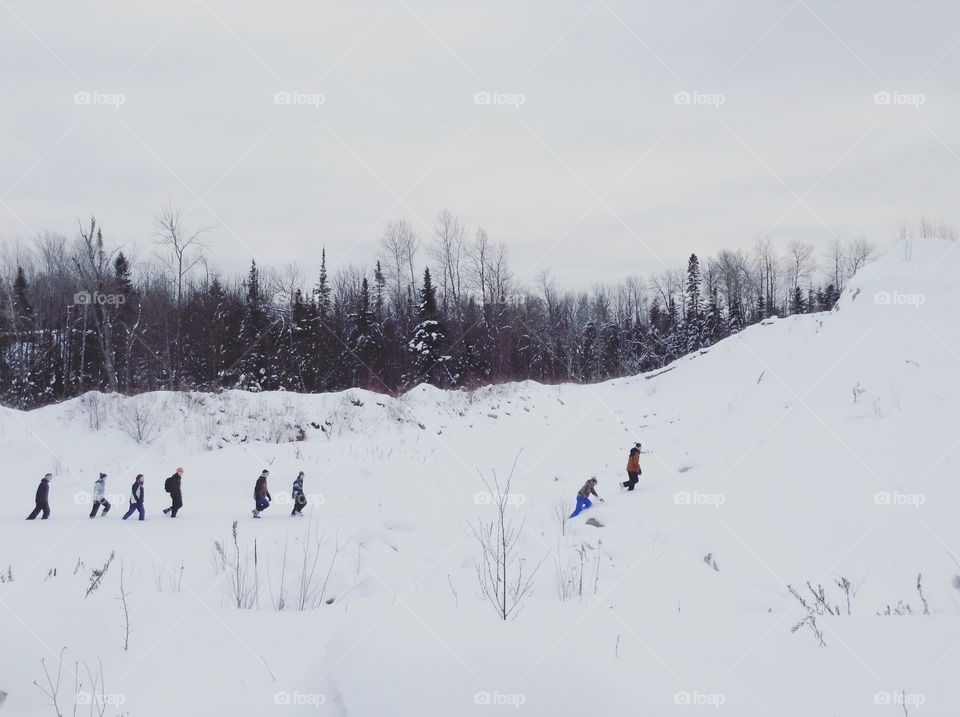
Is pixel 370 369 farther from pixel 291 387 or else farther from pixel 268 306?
pixel 268 306

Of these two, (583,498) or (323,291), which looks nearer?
(583,498)

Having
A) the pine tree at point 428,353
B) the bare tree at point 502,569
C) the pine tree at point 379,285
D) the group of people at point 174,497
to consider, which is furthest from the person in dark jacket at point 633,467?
the pine tree at point 379,285

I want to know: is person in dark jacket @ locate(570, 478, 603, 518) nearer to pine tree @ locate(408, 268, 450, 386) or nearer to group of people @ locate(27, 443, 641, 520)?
group of people @ locate(27, 443, 641, 520)

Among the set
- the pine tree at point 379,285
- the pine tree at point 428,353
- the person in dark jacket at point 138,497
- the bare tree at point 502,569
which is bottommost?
the bare tree at point 502,569

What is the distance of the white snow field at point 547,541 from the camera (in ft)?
10.9

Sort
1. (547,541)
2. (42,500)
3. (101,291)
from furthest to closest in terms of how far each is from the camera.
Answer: (101,291) < (42,500) < (547,541)

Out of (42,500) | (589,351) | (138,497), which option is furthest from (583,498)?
(589,351)

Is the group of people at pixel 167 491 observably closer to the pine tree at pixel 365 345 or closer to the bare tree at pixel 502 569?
the bare tree at pixel 502 569

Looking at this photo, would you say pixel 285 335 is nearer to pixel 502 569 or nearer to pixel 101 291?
pixel 101 291

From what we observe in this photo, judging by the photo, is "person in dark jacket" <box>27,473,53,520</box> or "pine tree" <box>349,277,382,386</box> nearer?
"person in dark jacket" <box>27,473,53,520</box>

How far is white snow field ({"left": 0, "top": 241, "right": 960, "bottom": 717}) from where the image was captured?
332cm

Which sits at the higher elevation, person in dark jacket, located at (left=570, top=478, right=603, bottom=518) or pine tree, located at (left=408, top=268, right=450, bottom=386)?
pine tree, located at (left=408, top=268, right=450, bottom=386)

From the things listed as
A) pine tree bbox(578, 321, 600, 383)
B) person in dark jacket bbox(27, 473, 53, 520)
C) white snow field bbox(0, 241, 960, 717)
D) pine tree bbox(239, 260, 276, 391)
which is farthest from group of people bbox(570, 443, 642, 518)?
pine tree bbox(578, 321, 600, 383)

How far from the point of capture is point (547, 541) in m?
10.5
